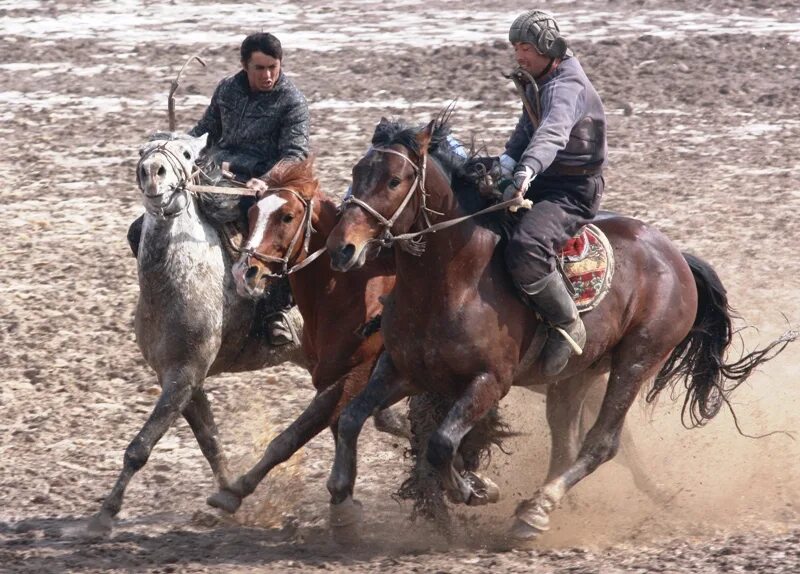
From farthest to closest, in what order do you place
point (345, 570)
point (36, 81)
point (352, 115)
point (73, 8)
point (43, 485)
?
point (73, 8) < point (36, 81) < point (352, 115) < point (43, 485) < point (345, 570)

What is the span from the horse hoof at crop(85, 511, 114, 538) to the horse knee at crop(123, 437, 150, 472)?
0.86ft

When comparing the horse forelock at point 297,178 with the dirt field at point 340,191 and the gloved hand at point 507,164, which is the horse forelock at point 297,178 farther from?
the dirt field at point 340,191

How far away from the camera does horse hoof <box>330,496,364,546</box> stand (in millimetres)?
6445

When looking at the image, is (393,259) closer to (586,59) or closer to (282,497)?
(282,497)

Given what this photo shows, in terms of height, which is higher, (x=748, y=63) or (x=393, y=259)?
(x=393, y=259)

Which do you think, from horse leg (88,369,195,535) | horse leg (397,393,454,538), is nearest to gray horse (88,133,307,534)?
horse leg (88,369,195,535)

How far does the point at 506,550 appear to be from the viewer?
654cm

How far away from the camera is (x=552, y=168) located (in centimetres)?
661

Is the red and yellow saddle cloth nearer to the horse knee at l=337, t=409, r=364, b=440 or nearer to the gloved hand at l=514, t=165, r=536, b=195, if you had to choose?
the gloved hand at l=514, t=165, r=536, b=195

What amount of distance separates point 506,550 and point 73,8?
549 inches

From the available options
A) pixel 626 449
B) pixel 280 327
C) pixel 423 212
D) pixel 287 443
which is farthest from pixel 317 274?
pixel 626 449

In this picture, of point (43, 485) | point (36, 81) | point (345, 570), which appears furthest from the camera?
point (36, 81)

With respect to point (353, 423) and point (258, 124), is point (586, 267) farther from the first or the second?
point (258, 124)

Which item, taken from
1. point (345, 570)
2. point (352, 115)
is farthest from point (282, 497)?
point (352, 115)
